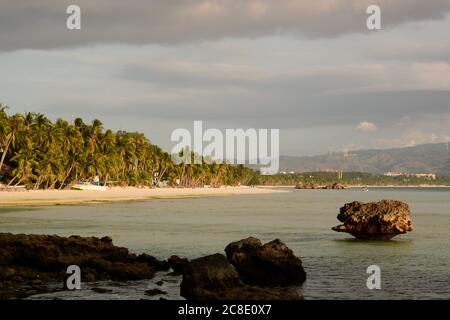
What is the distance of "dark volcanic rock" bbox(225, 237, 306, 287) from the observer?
23562mm

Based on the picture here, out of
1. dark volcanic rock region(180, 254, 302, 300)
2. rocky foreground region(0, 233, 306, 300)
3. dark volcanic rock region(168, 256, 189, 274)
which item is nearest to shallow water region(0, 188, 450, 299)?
dark volcanic rock region(168, 256, 189, 274)

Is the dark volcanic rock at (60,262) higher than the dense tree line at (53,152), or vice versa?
the dense tree line at (53,152)

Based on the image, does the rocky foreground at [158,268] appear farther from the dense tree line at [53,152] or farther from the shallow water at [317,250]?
Answer: the dense tree line at [53,152]

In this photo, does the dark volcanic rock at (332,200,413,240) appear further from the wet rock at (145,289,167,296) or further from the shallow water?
the wet rock at (145,289,167,296)

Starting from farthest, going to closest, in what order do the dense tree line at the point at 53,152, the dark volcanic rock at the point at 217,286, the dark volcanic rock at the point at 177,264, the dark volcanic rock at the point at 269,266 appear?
1. the dense tree line at the point at 53,152
2. the dark volcanic rock at the point at 177,264
3. the dark volcanic rock at the point at 269,266
4. the dark volcanic rock at the point at 217,286

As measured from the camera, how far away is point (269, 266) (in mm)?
23750

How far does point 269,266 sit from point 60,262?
8.54 m

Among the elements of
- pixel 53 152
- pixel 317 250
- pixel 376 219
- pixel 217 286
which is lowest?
pixel 317 250

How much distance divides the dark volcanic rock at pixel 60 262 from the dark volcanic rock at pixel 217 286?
5277mm

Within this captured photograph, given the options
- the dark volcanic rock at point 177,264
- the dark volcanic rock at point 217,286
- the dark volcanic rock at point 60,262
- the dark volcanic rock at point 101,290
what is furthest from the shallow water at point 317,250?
the dark volcanic rock at point 217,286

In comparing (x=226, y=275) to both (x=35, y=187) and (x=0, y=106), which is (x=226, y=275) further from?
(x=35, y=187)

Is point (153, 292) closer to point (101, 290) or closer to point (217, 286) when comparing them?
point (101, 290)

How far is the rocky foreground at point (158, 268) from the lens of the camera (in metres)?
19.6

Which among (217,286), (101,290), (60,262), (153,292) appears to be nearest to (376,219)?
(153,292)
